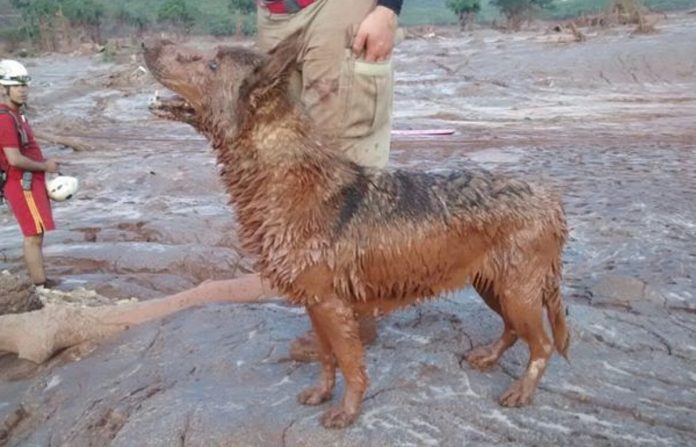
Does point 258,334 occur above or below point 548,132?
above

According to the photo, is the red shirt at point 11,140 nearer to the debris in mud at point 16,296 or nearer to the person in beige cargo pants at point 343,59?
the debris in mud at point 16,296

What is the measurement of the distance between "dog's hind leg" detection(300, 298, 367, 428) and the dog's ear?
933mm

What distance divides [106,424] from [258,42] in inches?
82.4

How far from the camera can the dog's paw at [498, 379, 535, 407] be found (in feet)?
11.7

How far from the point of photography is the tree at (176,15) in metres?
48.1

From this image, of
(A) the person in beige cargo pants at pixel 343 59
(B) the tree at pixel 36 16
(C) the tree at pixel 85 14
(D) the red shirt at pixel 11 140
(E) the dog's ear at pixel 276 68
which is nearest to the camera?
(E) the dog's ear at pixel 276 68

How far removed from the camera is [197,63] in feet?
10.7

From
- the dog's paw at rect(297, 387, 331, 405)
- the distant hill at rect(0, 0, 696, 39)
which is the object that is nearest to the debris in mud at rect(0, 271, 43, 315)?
the dog's paw at rect(297, 387, 331, 405)

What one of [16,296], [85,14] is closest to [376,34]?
[16,296]

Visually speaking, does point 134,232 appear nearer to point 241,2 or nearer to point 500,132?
point 500,132

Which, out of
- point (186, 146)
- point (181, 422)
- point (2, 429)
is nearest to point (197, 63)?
point (181, 422)

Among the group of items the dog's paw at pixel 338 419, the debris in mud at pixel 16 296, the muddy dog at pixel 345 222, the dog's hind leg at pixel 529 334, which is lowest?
the debris in mud at pixel 16 296

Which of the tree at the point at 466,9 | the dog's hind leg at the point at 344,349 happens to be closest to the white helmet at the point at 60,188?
the dog's hind leg at the point at 344,349

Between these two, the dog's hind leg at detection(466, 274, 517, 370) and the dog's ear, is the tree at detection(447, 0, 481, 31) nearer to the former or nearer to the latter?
the dog's hind leg at detection(466, 274, 517, 370)
